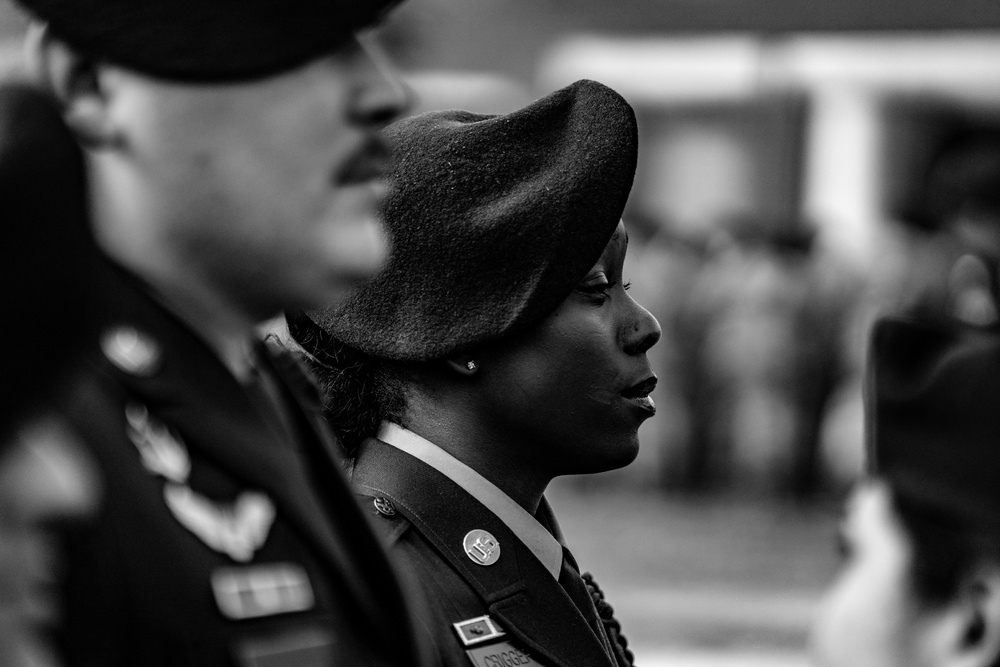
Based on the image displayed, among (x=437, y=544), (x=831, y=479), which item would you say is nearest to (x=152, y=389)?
(x=437, y=544)

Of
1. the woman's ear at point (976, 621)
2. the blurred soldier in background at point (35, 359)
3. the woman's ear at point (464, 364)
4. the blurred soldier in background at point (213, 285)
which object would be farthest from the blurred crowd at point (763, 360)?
the blurred soldier in background at point (35, 359)

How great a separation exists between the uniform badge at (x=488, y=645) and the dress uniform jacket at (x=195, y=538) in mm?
535

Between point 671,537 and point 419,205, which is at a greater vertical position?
point 671,537

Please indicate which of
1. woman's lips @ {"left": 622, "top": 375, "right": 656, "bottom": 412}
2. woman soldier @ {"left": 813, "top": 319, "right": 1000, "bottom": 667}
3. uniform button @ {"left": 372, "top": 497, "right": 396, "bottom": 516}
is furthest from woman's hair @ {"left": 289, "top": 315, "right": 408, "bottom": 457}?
woman soldier @ {"left": 813, "top": 319, "right": 1000, "bottom": 667}

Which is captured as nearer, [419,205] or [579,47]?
[419,205]

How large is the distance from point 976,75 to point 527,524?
17.0m

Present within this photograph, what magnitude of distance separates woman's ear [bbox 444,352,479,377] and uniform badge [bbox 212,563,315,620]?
877 mm

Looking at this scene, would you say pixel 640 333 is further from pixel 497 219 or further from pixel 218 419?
pixel 218 419

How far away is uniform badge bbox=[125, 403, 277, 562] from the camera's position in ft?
3.93

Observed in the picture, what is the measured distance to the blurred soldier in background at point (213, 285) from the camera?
3.84 feet

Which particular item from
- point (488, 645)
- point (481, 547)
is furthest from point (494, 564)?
point (488, 645)

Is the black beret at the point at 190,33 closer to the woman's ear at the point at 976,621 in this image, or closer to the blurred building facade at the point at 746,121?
the woman's ear at the point at 976,621

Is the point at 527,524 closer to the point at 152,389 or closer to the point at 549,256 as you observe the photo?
the point at 549,256

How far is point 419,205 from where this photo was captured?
82.1 inches
